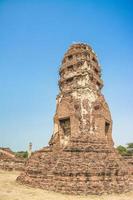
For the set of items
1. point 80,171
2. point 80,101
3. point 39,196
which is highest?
point 80,101

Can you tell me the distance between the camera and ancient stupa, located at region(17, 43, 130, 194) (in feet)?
38.0

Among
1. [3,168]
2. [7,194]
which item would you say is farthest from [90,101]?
[3,168]

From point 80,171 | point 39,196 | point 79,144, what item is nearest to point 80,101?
point 79,144

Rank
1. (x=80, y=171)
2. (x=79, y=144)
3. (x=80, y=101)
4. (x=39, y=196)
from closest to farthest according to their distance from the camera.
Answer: (x=39, y=196)
(x=80, y=171)
(x=79, y=144)
(x=80, y=101)

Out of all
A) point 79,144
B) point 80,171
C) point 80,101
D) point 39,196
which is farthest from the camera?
point 80,101

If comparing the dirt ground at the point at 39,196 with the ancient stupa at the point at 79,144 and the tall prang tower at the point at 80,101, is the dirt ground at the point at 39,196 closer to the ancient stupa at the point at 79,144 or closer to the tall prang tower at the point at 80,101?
the ancient stupa at the point at 79,144

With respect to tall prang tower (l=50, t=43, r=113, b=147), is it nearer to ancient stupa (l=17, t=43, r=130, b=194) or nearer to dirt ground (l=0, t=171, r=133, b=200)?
ancient stupa (l=17, t=43, r=130, b=194)

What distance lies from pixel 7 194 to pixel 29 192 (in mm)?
1102

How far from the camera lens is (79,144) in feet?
42.5

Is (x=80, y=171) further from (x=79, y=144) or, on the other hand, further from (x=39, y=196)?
(x=39, y=196)

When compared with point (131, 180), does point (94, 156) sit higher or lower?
higher

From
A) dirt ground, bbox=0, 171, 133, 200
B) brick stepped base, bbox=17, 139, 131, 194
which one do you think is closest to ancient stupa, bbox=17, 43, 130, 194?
brick stepped base, bbox=17, 139, 131, 194

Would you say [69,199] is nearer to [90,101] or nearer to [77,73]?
[90,101]

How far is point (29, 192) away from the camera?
11.4m
